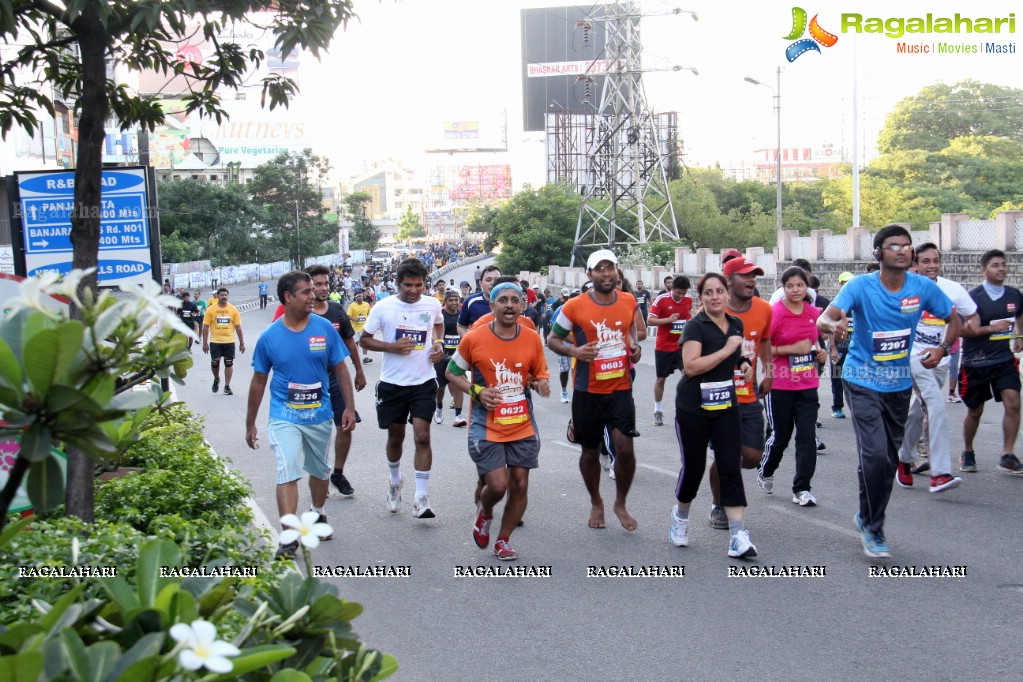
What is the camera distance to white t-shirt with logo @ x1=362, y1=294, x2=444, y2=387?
29.0ft

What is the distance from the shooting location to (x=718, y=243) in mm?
52125

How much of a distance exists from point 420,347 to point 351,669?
645 cm

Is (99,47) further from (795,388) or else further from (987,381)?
(987,381)

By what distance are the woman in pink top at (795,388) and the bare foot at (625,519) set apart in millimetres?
1562

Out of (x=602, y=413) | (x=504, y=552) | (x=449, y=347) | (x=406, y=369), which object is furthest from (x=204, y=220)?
(x=504, y=552)

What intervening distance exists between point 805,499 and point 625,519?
64.4 inches

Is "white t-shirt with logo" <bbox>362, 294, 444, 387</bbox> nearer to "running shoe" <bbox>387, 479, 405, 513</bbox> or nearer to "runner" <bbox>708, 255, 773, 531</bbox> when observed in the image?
"running shoe" <bbox>387, 479, 405, 513</bbox>

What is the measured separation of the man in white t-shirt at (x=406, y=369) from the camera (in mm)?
8766

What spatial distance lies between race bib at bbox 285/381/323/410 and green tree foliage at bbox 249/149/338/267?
6966 cm

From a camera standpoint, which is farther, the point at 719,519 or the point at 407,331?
the point at 407,331

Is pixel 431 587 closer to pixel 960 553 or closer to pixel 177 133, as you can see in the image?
pixel 960 553

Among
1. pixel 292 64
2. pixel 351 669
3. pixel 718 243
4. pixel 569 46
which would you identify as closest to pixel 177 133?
pixel 292 64

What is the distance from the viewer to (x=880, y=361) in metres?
7.04

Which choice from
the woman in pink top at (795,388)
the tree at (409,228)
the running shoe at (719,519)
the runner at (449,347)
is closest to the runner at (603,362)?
the running shoe at (719,519)
